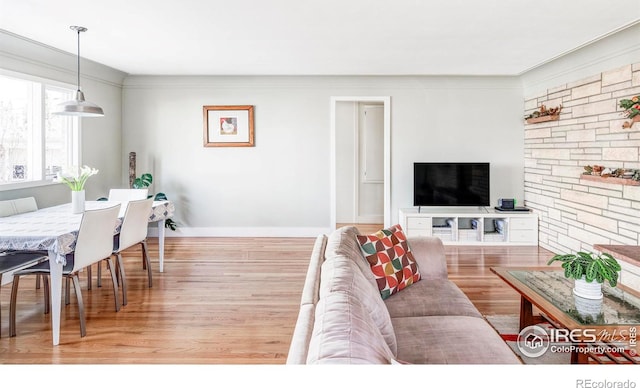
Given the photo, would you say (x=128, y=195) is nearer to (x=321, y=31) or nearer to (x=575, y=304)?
(x=321, y=31)

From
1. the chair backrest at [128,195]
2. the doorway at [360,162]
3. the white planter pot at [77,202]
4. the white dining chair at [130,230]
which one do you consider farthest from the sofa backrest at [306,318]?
the doorway at [360,162]

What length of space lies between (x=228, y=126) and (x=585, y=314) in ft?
16.1

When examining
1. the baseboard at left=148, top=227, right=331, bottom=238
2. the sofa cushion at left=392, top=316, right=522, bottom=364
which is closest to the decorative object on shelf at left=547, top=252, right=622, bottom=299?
the sofa cushion at left=392, top=316, right=522, bottom=364

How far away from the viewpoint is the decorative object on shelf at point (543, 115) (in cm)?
461

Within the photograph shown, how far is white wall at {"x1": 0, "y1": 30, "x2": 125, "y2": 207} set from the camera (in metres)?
3.76

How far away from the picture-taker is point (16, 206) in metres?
3.42

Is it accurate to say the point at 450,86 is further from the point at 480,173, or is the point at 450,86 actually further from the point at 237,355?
the point at 237,355

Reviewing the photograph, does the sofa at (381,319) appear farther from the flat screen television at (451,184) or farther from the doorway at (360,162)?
the doorway at (360,162)

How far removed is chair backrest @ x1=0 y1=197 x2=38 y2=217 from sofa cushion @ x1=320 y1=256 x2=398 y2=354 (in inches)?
125

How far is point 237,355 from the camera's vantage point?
7.55ft

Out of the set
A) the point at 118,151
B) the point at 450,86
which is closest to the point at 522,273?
the point at 450,86

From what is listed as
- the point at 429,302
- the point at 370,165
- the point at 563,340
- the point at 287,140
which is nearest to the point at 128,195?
the point at 287,140

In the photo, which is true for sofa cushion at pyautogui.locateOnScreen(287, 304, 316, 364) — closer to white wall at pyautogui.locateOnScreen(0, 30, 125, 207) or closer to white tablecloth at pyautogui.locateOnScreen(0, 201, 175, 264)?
white tablecloth at pyautogui.locateOnScreen(0, 201, 175, 264)

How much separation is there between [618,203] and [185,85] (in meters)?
5.59
